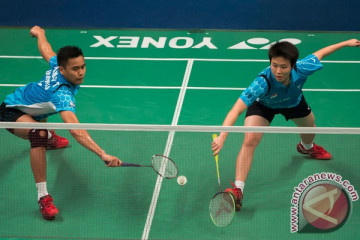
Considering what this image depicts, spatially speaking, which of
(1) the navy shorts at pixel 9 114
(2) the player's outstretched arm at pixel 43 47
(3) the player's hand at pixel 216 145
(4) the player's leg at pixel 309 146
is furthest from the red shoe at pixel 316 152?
(1) the navy shorts at pixel 9 114

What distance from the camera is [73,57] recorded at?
20.2ft

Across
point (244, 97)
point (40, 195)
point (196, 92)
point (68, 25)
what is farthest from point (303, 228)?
point (68, 25)

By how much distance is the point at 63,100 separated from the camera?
6133mm

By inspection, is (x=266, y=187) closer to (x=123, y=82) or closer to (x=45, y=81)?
(x=45, y=81)

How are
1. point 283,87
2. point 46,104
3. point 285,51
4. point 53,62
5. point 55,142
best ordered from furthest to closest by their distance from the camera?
point 55,142 → point 53,62 → point 46,104 → point 283,87 → point 285,51

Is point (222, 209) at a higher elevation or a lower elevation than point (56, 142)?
lower

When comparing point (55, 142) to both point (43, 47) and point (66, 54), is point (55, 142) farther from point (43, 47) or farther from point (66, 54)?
point (66, 54)

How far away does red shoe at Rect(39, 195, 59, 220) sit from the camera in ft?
20.2

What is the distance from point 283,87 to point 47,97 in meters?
2.41

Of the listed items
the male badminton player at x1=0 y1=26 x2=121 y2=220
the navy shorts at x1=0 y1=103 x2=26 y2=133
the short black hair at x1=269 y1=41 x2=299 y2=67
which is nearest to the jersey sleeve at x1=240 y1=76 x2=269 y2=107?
the short black hair at x1=269 y1=41 x2=299 y2=67

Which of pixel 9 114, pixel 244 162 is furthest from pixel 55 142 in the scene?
pixel 244 162

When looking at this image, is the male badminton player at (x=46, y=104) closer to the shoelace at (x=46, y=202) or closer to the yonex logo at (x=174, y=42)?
the shoelace at (x=46, y=202)

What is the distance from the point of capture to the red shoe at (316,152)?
23.4ft

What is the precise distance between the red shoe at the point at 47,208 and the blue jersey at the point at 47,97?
89 centimetres
